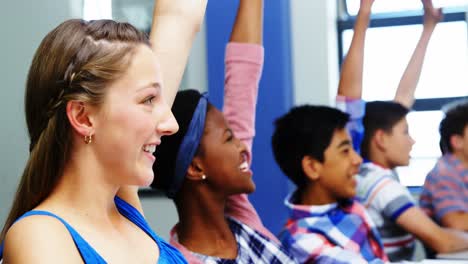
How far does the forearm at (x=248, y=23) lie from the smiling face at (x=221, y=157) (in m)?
0.24

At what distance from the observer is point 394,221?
189 cm

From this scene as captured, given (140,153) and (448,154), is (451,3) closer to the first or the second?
(448,154)

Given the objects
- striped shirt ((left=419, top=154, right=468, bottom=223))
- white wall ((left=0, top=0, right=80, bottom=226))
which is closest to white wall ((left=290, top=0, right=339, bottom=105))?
striped shirt ((left=419, top=154, right=468, bottom=223))

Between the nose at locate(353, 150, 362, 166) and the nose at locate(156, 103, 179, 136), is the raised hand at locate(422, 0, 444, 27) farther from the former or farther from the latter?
the nose at locate(156, 103, 179, 136)

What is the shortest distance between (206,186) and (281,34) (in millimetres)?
560

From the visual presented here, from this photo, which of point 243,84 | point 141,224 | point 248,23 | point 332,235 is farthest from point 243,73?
point 141,224

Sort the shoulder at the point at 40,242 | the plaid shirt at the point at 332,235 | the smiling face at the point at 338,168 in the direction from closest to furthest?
the shoulder at the point at 40,242
the plaid shirt at the point at 332,235
the smiling face at the point at 338,168

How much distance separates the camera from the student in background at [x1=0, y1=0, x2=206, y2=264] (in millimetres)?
891

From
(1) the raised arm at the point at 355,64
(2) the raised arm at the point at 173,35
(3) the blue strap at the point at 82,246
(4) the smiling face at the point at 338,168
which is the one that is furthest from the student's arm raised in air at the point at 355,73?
(3) the blue strap at the point at 82,246

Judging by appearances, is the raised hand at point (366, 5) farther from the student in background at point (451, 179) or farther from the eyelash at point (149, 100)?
the eyelash at point (149, 100)

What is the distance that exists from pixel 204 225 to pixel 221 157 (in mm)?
163

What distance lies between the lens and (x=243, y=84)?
1.79 m

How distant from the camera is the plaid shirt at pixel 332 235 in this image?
1.73 m

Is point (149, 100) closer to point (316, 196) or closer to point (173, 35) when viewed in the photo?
point (173, 35)
